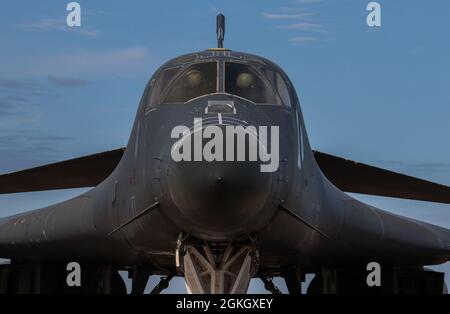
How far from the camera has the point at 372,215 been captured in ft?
43.6

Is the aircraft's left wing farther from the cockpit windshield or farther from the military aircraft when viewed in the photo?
the cockpit windshield

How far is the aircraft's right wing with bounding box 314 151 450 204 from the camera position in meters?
16.9

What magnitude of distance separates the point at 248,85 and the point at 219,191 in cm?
230

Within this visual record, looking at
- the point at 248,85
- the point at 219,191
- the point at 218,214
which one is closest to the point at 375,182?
the point at 248,85

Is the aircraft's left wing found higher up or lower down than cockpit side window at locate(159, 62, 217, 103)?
lower down

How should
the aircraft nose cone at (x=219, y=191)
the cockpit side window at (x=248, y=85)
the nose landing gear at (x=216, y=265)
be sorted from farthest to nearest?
1. the cockpit side window at (x=248, y=85)
2. the nose landing gear at (x=216, y=265)
3. the aircraft nose cone at (x=219, y=191)

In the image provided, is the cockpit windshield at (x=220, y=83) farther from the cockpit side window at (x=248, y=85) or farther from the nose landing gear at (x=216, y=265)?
the nose landing gear at (x=216, y=265)

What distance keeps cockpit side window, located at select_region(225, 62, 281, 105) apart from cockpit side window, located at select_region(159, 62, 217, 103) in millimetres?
170

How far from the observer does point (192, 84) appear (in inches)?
398

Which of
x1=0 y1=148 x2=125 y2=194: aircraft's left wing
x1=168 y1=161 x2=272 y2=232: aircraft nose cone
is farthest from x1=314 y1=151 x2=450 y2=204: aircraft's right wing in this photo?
x1=168 y1=161 x2=272 y2=232: aircraft nose cone

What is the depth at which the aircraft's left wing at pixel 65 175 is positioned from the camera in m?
16.7

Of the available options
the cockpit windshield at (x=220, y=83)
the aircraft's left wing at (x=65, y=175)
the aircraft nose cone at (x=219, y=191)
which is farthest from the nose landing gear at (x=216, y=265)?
the aircraft's left wing at (x=65, y=175)

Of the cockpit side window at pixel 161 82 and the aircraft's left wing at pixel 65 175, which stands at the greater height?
the cockpit side window at pixel 161 82

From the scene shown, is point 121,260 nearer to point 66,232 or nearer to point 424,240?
point 66,232
